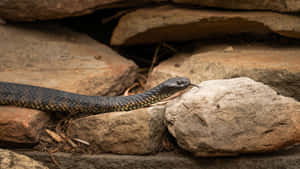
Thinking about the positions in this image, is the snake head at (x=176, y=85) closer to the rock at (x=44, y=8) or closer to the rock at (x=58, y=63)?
the rock at (x=58, y=63)

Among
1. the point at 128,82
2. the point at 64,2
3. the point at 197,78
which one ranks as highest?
the point at 64,2

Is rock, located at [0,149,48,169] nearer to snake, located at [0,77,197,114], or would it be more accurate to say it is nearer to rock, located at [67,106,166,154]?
rock, located at [67,106,166,154]

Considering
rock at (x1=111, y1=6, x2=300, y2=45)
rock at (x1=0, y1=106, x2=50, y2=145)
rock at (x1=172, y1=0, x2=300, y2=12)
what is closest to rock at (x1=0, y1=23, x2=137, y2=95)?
rock at (x1=111, y1=6, x2=300, y2=45)

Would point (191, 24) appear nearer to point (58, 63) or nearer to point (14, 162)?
point (58, 63)

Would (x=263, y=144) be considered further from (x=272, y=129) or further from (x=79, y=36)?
(x=79, y=36)

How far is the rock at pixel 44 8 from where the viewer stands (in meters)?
4.61

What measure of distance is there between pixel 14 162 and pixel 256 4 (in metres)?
3.97

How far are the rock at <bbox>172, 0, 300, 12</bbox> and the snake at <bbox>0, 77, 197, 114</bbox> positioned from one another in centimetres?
150

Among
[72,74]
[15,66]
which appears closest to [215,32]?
[72,74]

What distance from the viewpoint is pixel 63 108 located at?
384 cm

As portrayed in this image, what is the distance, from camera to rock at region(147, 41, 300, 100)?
3.91 metres

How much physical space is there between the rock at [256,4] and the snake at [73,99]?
150cm

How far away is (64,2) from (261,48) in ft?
10.8

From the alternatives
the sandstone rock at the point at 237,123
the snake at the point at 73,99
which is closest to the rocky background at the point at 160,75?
the sandstone rock at the point at 237,123
